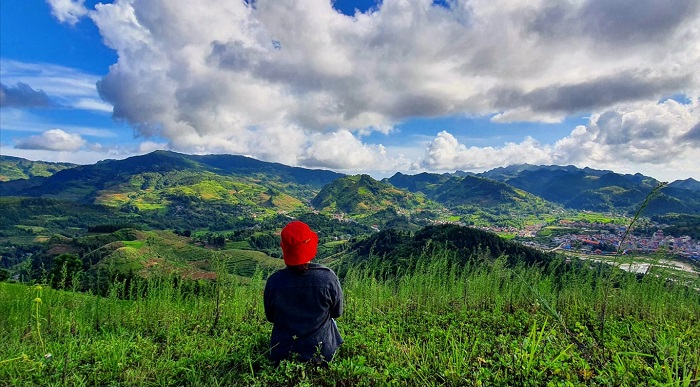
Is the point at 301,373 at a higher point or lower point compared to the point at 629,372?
lower

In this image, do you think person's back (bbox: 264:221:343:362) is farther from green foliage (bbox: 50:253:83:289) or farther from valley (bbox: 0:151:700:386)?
green foliage (bbox: 50:253:83:289)

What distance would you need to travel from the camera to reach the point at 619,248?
10.4 feet

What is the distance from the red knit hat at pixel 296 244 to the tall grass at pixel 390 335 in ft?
3.72

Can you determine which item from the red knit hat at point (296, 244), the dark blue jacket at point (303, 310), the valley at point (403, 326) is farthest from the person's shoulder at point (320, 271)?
the valley at point (403, 326)

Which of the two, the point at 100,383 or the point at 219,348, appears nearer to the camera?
the point at 100,383

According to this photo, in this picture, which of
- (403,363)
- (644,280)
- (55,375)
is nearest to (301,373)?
(403,363)

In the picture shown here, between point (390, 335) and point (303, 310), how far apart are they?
143cm

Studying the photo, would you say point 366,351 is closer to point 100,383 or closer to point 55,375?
point 100,383

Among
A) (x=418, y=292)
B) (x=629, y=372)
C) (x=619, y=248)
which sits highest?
(x=619, y=248)

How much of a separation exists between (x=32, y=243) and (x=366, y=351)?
167m

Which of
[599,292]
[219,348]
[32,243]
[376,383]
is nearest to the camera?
[376,383]

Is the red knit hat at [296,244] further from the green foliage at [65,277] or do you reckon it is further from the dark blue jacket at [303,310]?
the green foliage at [65,277]

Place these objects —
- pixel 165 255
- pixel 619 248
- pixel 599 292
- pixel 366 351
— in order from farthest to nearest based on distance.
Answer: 1. pixel 165 255
2. pixel 599 292
3. pixel 366 351
4. pixel 619 248

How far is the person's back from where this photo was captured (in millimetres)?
3967
